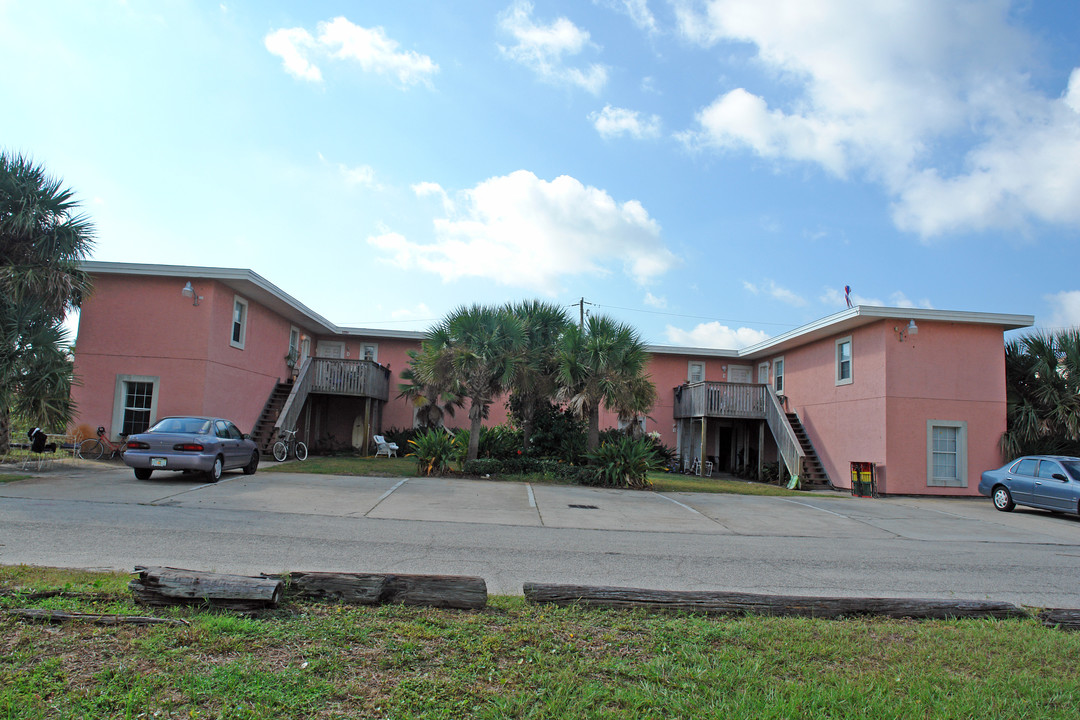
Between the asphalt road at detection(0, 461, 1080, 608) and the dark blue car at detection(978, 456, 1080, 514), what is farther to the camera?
the dark blue car at detection(978, 456, 1080, 514)

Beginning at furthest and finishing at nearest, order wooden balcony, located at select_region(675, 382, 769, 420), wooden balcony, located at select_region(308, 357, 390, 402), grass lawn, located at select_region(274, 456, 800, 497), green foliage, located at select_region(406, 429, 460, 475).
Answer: wooden balcony, located at select_region(675, 382, 769, 420) → wooden balcony, located at select_region(308, 357, 390, 402) → green foliage, located at select_region(406, 429, 460, 475) → grass lawn, located at select_region(274, 456, 800, 497)

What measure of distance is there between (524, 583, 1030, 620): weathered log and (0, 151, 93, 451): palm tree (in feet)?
48.8

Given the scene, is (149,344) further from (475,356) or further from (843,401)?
(843,401)

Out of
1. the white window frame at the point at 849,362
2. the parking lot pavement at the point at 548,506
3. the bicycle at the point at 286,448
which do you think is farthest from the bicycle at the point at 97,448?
the white window frame at the point at 849,362

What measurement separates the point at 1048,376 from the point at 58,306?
26.4 m

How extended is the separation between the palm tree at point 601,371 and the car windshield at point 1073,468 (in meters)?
9.70

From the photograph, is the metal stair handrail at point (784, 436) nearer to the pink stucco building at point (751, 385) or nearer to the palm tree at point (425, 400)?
the pink stucco building at point (751, 385)

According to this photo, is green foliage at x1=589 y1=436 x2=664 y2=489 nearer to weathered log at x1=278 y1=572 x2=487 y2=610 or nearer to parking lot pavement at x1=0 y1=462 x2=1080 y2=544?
parking lot pavement at x1=0 y1=462 x2=1080 y2=544

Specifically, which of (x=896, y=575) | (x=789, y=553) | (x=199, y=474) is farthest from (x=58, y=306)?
(x=896, y=575)

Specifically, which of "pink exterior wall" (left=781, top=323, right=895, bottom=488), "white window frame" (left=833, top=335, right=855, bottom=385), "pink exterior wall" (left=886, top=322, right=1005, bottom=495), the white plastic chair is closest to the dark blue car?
"pink exterior wall" (left=886, top=322, right=1005, bottom=495)

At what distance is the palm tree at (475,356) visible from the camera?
17906 millimetres

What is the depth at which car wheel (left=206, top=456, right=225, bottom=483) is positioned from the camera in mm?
13348

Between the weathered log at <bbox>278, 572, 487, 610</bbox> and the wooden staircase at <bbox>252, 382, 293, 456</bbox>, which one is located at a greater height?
the wooden staircase at <bbox>252, 382, 293, 456</bbox>

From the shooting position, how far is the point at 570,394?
1891cm
